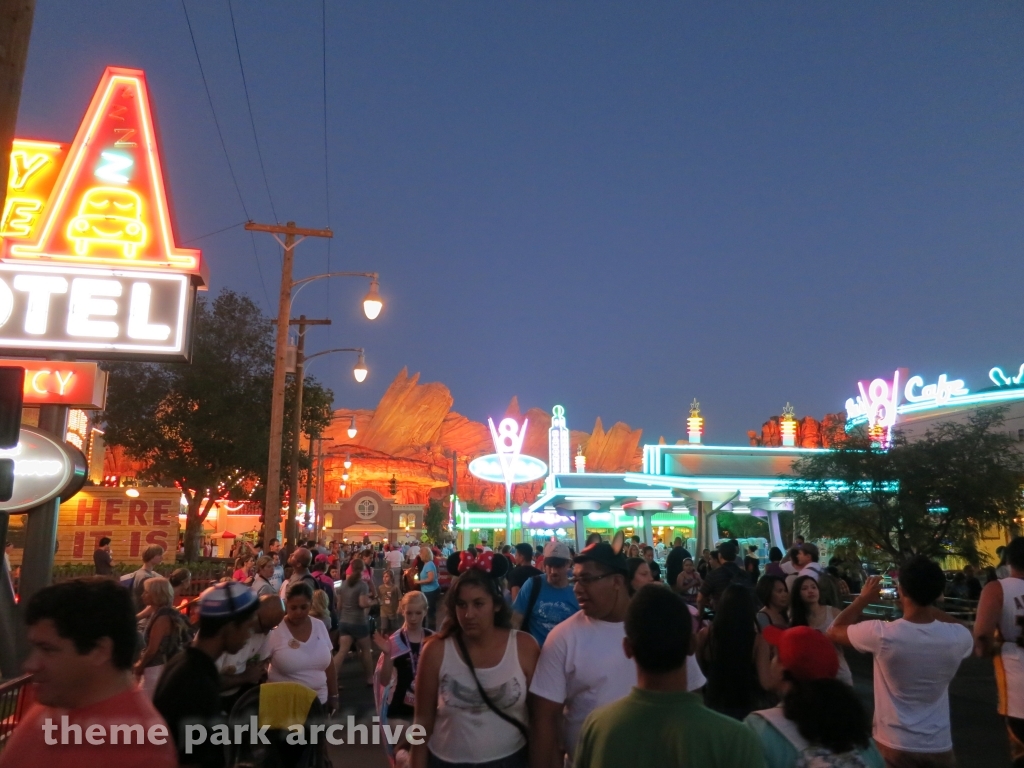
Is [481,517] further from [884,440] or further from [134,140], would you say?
[134,140]

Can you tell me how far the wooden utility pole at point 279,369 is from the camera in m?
17.9

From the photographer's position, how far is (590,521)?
217ft

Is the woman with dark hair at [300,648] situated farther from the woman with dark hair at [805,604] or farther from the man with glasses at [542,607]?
the woman with dark hair at [805,604]

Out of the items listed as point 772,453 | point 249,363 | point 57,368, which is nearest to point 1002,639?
point 57,368

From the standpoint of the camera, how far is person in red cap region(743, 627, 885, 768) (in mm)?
2777

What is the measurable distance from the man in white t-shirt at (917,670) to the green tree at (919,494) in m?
17.0

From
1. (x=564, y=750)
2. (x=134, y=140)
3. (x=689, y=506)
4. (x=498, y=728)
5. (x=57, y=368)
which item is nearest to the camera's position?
(x=498, y=728)

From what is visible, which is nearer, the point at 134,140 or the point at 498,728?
the point at 498,728

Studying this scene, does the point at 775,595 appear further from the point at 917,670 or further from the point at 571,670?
the point at 571,670

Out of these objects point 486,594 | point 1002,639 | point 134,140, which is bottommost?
point 1002,639

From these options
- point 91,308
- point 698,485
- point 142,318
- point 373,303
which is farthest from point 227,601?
point 698,485

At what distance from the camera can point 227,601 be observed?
3.89 metres

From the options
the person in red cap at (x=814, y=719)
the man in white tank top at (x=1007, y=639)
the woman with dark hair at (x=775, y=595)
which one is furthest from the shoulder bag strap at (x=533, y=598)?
the person in red cap at (x=814, y=719)

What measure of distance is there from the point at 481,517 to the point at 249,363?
1593 inches
